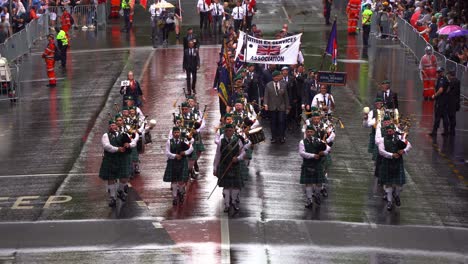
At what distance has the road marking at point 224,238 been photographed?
1795 cm

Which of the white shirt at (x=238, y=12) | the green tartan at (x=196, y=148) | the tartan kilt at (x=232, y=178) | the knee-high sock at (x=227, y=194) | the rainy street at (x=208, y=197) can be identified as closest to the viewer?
the rainy street at (x=208, y=197)

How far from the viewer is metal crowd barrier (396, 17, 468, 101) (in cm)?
3359

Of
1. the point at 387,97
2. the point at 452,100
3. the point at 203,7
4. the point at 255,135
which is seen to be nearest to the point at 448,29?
the point at 452,100

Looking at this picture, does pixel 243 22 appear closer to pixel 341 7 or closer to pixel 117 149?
pixel 341 7

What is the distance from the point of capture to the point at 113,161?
21312 millimetres

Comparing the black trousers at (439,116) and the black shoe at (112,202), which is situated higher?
the black trousers at (439,116)

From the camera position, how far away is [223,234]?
19359 millimetres

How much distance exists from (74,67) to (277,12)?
16683 mm

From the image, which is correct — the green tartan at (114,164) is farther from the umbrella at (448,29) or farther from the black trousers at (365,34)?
the black trousers at (365,34)

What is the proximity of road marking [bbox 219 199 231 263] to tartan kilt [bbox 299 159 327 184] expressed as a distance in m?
1.69

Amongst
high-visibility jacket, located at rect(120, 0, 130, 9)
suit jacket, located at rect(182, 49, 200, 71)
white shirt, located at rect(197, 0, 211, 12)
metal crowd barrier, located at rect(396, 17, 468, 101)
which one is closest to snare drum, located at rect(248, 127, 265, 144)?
suit jacket, located at rect(182, 49, 200, 71)

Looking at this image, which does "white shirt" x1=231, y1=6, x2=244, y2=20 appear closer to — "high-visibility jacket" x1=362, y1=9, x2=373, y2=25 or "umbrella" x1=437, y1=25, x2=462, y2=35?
A: "high-visibility jacket" x1=362, y1=9, x2=373, y2=25

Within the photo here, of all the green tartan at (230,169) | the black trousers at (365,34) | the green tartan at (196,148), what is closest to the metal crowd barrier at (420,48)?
the black trousers at (365,34)

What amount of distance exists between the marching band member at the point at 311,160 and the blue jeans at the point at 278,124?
18.8 feet
